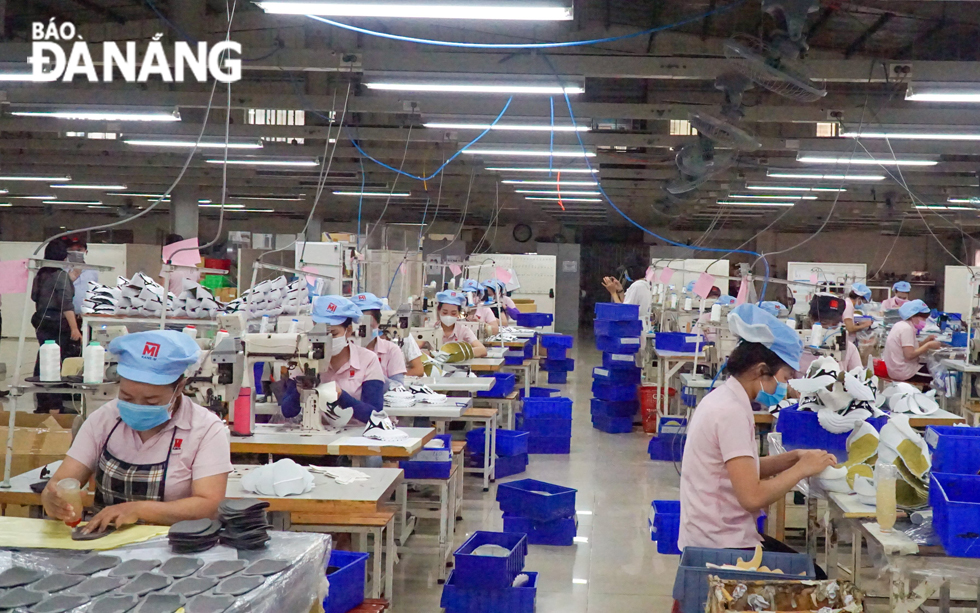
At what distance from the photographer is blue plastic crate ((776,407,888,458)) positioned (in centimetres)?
346

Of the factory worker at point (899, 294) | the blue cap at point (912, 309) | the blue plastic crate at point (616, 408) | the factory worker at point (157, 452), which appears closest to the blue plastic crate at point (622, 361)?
the blue plastic crate at point (616, 408)

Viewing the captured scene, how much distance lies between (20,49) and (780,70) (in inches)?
195

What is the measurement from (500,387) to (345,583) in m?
4.07

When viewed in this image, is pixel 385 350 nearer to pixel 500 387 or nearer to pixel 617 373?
pixel 500 387

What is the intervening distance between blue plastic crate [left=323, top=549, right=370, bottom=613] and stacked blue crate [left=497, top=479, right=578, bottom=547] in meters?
1.73

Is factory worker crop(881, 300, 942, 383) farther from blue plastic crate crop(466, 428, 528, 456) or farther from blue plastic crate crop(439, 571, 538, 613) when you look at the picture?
blue plastic crate crop(439, 571, 538, 613)

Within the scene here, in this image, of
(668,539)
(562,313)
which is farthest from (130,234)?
(668,539)

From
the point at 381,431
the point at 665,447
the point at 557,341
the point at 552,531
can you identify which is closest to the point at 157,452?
the point at 381,431

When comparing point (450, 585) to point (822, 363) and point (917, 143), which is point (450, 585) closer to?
point (822, 363)

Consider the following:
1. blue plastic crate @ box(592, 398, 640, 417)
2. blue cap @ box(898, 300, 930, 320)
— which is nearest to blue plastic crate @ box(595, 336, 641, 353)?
blue plastic crate @ box(592, 398, 640, 417)

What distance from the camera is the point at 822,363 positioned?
3881mm

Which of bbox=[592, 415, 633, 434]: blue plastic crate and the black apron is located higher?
the black apron

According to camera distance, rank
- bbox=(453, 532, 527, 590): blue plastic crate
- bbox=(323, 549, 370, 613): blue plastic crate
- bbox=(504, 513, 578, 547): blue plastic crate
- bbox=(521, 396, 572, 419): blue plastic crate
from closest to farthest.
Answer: bbox=(323, 549, 370, 613): blue plastic crate, bbox=(453, 532, 527, 590): blue plastic crate, bbox=(504, 513, 578, 547): blue plastic crate, bbox=(521, 396, 572, 419): blue plastic crate

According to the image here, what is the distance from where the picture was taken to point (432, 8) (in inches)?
152
